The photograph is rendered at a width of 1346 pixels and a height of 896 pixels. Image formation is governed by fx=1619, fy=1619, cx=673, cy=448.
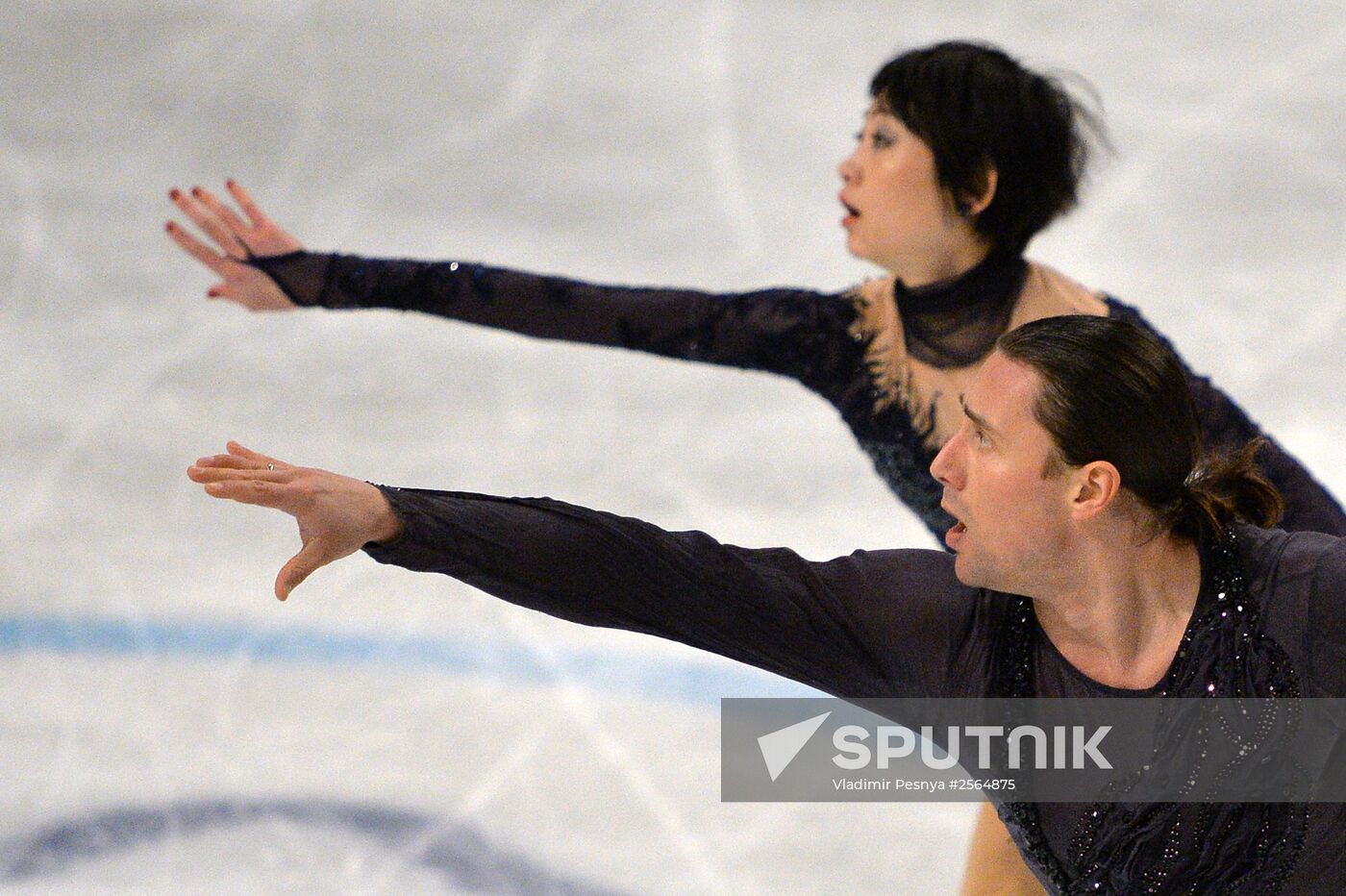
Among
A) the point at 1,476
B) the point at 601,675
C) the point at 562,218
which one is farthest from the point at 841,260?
the point at 1,476

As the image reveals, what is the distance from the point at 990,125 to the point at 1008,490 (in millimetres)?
1093

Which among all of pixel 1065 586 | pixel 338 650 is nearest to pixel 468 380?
pixel 338 650

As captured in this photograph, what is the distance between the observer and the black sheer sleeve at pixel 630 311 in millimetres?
2559

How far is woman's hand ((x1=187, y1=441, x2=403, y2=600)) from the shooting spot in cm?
137

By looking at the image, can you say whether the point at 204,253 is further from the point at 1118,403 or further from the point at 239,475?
the point at 1118,403

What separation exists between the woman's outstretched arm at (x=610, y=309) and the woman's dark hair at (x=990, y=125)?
0.91ft

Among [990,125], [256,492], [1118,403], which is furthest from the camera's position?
[990,125]

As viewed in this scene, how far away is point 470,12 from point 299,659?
210cm

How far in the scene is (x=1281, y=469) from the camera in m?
2.29

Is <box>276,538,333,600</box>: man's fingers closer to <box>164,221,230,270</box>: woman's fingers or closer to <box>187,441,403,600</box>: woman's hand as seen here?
<box>187,441,403,600</box>: woman's hand

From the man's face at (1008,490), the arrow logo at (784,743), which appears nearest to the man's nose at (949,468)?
the man's face at (1008,490)

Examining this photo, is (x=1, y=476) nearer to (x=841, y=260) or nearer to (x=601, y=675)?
(x=601, y=675)

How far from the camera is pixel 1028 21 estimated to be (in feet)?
14.5

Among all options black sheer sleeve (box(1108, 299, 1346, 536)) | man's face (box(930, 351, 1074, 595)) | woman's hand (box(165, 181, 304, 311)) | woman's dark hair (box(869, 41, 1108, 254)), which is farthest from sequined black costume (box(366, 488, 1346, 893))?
woman's hand (box(165, 181, 304, 311))
